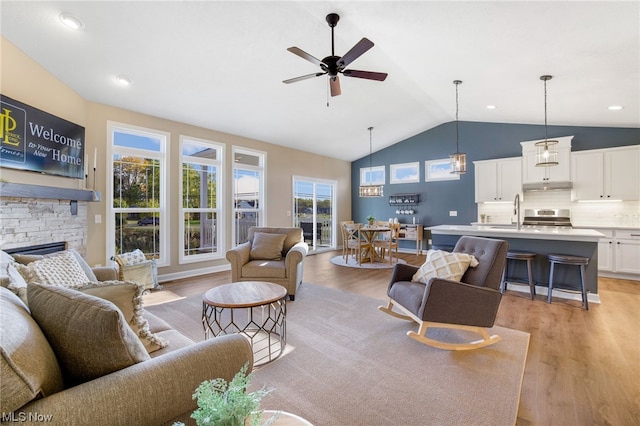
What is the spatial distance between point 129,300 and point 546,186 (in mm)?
7085

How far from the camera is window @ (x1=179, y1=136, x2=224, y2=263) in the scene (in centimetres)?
508

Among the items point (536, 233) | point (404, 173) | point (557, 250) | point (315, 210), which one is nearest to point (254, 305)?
point (536, 233)

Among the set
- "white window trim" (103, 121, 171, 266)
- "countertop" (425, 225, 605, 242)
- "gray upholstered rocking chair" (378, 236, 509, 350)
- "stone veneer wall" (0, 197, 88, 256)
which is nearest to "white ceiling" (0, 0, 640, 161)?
"white window trim" (103, 121, 171, 266)

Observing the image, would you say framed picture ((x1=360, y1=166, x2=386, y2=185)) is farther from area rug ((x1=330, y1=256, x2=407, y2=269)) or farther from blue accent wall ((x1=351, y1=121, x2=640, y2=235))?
area rug ((x1=330, y1=256, x2=407, y2=269))

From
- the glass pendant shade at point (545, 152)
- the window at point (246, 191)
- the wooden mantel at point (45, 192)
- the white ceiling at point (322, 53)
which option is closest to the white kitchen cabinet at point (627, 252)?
the white ceiling at point (322, 53)

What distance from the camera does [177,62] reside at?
11.2 ft

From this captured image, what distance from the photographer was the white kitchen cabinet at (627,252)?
4668 millimetres

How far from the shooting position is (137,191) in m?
4.54

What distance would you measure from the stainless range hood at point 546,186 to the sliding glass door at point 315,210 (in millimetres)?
4723

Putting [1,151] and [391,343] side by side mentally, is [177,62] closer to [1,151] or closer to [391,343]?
[1,151]

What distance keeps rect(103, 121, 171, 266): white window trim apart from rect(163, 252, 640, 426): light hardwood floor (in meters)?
0.84

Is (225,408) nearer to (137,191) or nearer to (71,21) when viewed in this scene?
(71,21)

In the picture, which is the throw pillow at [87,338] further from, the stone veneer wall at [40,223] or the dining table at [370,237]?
the dining table at [370,237]

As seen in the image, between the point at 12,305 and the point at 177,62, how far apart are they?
10.8 ft
